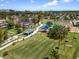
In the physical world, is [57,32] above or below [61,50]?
above

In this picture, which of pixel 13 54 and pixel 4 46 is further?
pixel 4 46

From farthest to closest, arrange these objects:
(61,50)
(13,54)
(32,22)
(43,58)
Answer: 1. (32,22)
2. (61,50)
3. (13,54)
4. (43,58)

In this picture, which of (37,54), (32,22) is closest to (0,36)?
(37,54)

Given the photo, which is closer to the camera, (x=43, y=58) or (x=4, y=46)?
(x=43, y=58)

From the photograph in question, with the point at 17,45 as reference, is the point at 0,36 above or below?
above

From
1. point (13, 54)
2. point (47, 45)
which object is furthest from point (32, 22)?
point (13, 54)

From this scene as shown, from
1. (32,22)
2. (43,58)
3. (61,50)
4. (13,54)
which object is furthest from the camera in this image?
(32,22)

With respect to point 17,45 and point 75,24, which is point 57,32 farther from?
point 75,24

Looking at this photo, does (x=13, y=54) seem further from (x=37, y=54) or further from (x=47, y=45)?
(x=47, y=45)

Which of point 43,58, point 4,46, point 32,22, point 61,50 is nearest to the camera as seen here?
point 43,58
